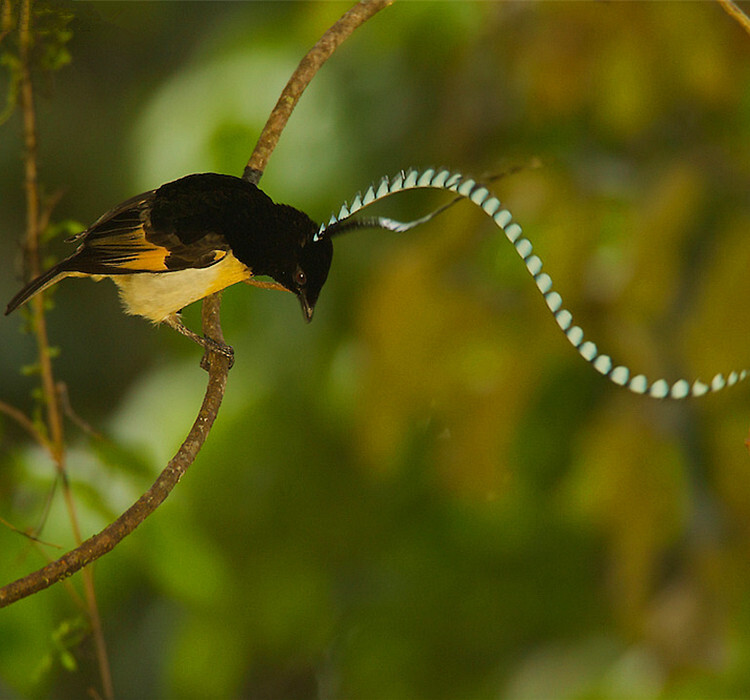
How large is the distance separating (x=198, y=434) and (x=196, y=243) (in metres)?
0.10

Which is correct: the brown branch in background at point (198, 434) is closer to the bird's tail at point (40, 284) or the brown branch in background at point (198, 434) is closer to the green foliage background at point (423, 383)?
the bird's tail at point (40, 284)

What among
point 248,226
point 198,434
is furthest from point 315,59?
point 198,434

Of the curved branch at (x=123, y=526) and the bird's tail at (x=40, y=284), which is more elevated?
the bird's tail at (x=40, y=284)

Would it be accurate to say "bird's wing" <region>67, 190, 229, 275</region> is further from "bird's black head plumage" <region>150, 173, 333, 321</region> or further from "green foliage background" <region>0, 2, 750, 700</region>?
"green foliage background" <region>0, 2, 750, 700</region>

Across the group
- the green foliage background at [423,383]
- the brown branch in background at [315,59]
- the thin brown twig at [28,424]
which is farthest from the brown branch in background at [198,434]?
the green foliage background at [423,383]

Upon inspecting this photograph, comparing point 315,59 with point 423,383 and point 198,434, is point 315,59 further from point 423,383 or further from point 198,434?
point 423,383

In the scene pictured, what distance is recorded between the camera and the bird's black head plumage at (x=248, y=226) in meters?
0.44

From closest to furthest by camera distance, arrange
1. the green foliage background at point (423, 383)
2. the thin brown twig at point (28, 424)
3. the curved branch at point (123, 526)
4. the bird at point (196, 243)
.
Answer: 1. the curved branch at point (123, 526)
2. the bird at point (196, 243)
3. the thin brown twig at point (28, 424)
4. the green foliage background at point (423, 383)

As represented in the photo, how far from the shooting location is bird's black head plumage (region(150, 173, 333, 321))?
44 cm

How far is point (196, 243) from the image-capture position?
1.46 ft

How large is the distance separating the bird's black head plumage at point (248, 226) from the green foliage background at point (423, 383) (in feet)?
1.03

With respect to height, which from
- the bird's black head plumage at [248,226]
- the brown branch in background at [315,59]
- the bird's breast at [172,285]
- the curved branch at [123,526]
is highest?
the brown branch in background at [315,59]

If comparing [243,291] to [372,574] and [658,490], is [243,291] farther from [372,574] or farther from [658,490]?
[658,490]

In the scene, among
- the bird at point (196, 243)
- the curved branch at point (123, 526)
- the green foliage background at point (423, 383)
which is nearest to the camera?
the curved branch at point (123, 526)
